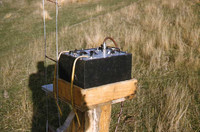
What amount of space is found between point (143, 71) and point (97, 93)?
9.67 ft

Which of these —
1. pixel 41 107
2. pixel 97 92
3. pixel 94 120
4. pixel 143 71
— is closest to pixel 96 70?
pixel 97 92

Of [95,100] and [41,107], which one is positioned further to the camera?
[41,107]

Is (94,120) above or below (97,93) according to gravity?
below

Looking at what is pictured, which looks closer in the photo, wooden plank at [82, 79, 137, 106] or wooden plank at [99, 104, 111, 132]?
wooden plank at [82, 79, 137, 106]

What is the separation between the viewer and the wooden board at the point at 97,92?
182 cm

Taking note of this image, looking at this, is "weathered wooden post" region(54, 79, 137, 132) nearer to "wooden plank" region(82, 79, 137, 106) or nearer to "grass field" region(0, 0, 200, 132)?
"wooden plank" region(82, 79, 137, 106)

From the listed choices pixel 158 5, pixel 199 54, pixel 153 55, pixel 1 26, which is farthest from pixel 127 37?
pixel 1 26

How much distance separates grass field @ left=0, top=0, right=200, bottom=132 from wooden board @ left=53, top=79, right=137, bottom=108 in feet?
4.18

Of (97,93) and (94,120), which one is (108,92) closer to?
(97,93)

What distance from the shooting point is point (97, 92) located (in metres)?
1.86

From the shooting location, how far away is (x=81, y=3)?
15.0 m

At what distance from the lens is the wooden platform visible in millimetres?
1822

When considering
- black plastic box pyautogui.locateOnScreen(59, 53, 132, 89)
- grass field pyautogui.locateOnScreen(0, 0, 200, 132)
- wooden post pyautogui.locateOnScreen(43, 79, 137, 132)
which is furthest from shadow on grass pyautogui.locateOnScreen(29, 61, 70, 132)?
black plastic box pyautogui.locateOnScreen(59, 53, 132, 89)

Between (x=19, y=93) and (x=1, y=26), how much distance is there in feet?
25.9
